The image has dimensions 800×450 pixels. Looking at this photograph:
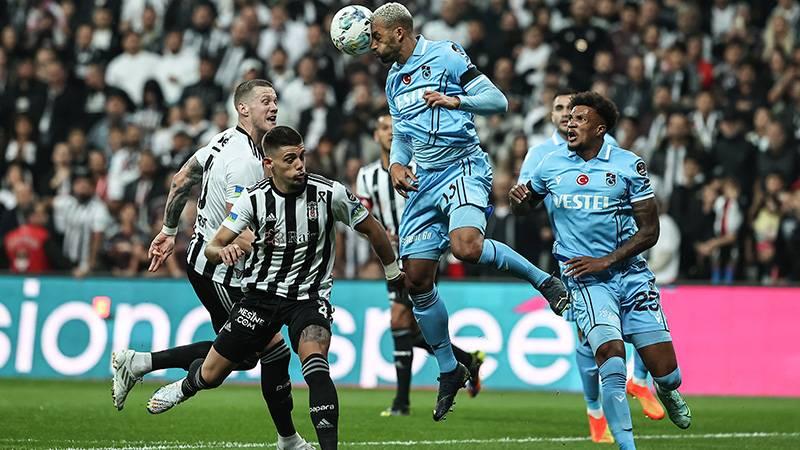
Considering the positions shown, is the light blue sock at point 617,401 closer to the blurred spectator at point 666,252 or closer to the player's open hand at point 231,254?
the player's open hand at point 231,254

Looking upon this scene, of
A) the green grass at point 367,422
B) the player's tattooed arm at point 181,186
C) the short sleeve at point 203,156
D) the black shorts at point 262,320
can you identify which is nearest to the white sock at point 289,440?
the black shorts at point 262,320

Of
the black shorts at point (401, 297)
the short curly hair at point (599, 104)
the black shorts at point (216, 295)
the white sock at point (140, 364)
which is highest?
the short curly hair at point (599, 104)

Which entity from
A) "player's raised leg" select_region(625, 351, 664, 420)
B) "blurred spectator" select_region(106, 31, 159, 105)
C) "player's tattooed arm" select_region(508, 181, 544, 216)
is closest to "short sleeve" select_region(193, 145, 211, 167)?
"player's tattooed arm" select_region(508, 181, 544, 216)

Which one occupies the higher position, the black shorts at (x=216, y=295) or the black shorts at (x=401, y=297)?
the black shorts at (x=216, y=295)

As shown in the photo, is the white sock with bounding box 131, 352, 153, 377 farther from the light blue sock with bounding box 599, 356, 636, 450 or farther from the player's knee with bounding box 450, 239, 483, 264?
the light blue sock with bounding box 599, 356, 636, 450

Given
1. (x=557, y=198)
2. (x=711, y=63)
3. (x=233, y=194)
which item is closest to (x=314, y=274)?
(x=233, y=194)

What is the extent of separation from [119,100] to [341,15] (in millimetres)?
11264

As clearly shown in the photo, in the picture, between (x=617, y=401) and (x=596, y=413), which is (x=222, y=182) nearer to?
(x=617, y=401)

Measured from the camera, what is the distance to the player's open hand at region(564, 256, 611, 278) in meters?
9.77

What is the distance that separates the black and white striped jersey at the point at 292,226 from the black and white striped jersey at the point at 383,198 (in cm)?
430

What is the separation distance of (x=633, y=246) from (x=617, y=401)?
3.72 feet

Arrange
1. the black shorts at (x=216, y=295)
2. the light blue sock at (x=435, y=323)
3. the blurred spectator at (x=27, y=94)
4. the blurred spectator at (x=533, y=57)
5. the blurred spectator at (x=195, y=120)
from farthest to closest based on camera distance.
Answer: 1. the blurred spectator at (x=27, y=94)
2. the blurred spectator at (x=195, y=120)
3. the blurred spectator at (x=533, y=57)
4. the light blue sock at (x=435, y=323)
5. the black shorts at (x=216, y=295)

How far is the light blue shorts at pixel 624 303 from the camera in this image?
9.75m

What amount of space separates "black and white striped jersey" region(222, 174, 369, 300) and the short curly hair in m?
1.89
